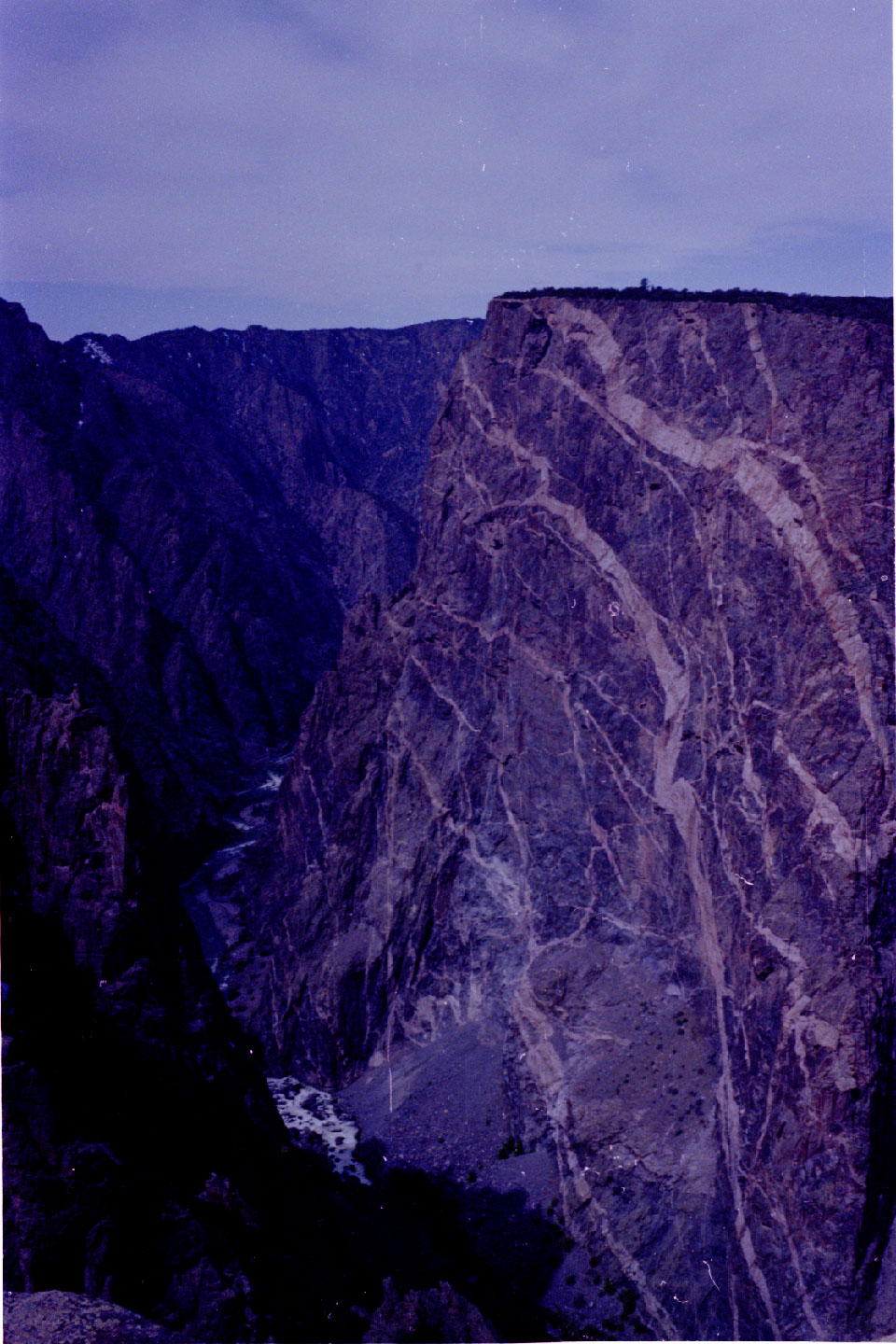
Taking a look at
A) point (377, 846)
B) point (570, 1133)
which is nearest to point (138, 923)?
point (570, 1133)

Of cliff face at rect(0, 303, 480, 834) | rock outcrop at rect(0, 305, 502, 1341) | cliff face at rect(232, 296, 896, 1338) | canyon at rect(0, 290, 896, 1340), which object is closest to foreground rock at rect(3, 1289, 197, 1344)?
rock outcrop at rect(0, 305, 502, 1341)

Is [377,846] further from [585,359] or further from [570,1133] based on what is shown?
[585,359]

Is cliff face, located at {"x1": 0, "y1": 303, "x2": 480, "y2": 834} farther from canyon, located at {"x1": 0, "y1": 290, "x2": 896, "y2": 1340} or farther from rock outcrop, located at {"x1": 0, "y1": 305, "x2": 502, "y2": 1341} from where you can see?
canyon, located at {"x1": 0, "y1": 290, "x2": 896, "y2": 1340}

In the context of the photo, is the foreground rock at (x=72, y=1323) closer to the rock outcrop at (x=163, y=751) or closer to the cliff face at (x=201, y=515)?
the rock outcrop at (x=163, y=751)

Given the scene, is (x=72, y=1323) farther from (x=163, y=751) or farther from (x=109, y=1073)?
(x=163, y=751)

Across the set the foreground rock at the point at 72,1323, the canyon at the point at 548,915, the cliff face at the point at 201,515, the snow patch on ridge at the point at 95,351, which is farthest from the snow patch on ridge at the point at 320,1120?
the snow patch on ridge at the point at 95,351

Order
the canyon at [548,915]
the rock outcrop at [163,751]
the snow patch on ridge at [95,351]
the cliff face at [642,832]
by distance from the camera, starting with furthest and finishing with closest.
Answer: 1. the snow patch on ridge at [95,351]
2. the cliff face at [642,832]
3. the canyon at [548,915]
4. the rock outcrop at [163,751]
